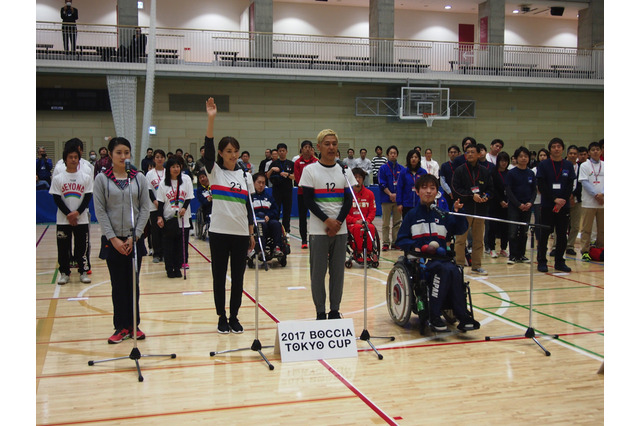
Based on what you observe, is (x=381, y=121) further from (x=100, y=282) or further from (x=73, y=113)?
(x=100, y=282)

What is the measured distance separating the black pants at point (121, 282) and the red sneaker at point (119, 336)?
35mm

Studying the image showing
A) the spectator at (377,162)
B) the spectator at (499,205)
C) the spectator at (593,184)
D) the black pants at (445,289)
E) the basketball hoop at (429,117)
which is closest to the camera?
the black pants at (445,289)

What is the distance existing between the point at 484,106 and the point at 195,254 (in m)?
15.9

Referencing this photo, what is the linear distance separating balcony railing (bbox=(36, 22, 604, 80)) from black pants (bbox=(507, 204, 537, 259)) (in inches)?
485

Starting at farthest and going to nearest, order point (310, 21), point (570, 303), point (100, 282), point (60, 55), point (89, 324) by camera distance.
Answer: point (310, 21)
point (60, 55)
point (100, 282)
point (570, 303)
point (89, 324)

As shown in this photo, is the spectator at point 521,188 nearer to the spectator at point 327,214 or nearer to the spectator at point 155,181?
the spectator at point 327,214

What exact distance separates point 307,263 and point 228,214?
462 cm

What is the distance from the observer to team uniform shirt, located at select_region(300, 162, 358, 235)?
17.5ft

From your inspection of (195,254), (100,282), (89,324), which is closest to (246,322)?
(89,324)

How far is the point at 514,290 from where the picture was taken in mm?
7711

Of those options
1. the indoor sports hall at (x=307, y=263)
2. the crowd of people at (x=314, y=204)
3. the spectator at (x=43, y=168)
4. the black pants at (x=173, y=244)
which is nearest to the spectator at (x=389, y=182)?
the crowd of people at (x=314, y=204)

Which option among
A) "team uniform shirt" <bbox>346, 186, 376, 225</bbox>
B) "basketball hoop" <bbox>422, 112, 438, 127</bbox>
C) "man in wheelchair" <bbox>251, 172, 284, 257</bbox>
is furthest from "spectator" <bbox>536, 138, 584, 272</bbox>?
"basketball hoop" <bbox>422, 112, 438, 127</bbox>

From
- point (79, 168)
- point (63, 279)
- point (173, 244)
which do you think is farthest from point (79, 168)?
point (173, 244)

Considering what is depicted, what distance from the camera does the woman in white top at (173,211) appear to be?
8.38m
